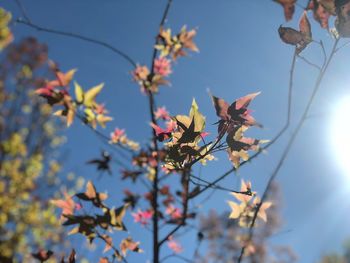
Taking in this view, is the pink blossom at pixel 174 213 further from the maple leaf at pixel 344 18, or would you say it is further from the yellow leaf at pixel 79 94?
the maple leaf at pixel 344 18

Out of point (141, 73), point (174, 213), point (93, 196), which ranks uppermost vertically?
point (141, 73)

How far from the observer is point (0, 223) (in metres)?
7.40

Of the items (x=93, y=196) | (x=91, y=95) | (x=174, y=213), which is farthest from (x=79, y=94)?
(x=174, y=213)

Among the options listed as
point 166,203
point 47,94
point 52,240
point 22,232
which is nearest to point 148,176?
point 166,203

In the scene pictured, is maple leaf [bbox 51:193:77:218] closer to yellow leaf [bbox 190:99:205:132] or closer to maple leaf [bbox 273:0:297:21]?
yellow leaf [bbox 190:99:205:132]

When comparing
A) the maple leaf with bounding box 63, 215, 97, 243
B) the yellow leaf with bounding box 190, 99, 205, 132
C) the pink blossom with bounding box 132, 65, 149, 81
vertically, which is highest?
the pink blossom with bounding box 132, 65, 149, 81

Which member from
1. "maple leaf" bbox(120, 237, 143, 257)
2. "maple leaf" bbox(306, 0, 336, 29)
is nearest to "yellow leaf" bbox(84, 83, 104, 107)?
"maple leaf" bbox(120, 237, 143, 257)

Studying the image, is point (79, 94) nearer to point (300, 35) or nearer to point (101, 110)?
point (101, 110)

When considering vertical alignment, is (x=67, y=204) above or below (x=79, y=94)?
below

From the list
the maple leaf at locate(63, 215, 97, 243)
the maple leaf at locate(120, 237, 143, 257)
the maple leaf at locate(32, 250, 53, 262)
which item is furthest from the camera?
the maple leaf at locate(120, 237, 143, 257)

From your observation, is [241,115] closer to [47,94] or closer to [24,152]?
[47,94]

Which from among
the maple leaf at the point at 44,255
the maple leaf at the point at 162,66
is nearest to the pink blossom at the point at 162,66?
the maple leaf at the point at 162,66

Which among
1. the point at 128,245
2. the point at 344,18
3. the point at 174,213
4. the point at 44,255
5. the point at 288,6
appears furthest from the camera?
the point at 174,213

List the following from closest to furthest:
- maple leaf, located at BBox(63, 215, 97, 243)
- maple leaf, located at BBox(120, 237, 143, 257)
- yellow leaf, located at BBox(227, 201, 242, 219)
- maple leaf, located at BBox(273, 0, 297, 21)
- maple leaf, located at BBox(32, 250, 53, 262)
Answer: maple leaf, located at BBox(273, 0, 297, 21)
maple leaf, located at BBox(32, 250, 53, 262)
maple leaf, located at BBox(63, 215, 97, 243)
yellow leaf, located at BBox(227, 201, 242, 219)
maple leaf, located at BBox(120, 237, 143, 257)
